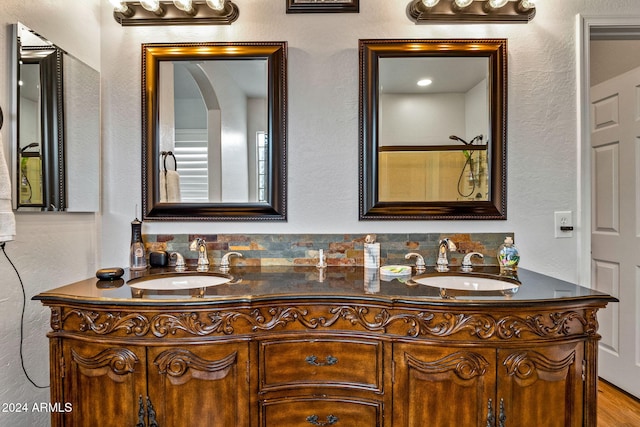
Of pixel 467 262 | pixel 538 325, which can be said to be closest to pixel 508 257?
pixel 467 262

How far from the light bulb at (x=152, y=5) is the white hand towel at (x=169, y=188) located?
2.46 ft

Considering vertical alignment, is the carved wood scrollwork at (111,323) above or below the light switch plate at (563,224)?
below

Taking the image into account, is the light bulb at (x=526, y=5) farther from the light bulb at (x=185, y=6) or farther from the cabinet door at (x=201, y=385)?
the cabinet door at (x=201, y=385)

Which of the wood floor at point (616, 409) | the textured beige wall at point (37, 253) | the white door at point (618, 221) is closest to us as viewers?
the textured beige wall at point (37, 253)

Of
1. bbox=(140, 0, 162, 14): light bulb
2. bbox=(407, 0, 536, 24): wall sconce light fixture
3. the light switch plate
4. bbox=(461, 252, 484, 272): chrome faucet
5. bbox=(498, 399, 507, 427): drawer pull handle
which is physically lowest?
bbox=(498, 399, 507, 427): drawer pull handle

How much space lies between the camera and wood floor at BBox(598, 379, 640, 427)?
5.89 feet

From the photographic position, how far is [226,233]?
5.38ft

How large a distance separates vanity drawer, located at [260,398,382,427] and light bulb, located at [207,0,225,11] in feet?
5.41

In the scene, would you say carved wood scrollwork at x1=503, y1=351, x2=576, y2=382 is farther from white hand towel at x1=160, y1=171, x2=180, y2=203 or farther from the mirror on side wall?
the mirror on side wall

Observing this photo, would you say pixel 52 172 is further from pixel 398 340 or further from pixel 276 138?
pixel 398 340

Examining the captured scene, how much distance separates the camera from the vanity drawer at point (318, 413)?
111 cm

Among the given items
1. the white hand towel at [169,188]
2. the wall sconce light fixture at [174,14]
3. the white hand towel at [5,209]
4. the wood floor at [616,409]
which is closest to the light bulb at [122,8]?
the wall sconce light fixture at [174,14]

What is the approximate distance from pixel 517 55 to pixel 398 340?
146 centimetres

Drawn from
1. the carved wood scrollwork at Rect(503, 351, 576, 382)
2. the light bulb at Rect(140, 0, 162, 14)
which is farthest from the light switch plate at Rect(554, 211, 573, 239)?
the light bulb at Rect(140, 0, 162, 14)
